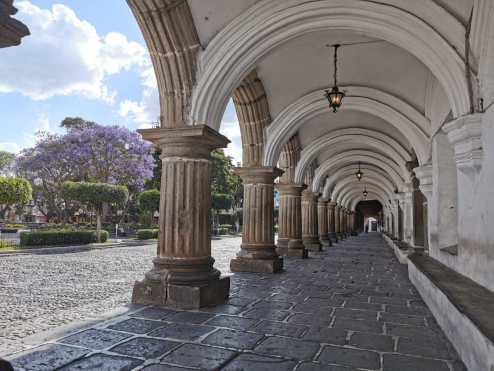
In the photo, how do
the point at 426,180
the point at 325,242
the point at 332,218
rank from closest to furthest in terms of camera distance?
the point at 426,180
the point at 325,242
the point at 332,218

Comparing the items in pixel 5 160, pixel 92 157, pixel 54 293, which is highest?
pixel 5 160

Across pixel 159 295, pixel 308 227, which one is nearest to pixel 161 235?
pixel 159 295

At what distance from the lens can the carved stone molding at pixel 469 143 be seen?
393 centimetres

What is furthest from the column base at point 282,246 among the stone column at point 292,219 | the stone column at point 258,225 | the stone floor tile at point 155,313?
the stone floor tile at point 155,313

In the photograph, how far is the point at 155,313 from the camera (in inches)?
163

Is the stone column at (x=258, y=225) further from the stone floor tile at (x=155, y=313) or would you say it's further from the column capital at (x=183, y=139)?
the stone floor tile at (x=155, y=313)

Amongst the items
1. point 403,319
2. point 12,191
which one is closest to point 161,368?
point 403,319

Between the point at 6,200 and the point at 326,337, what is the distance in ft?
54.8

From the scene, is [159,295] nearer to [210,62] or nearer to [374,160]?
[210,62]

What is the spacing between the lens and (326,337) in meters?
3.36

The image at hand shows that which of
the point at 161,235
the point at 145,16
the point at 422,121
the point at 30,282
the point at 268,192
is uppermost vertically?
the point at 145,16

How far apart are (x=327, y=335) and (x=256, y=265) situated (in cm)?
398

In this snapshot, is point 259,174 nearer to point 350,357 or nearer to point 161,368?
point 350,357

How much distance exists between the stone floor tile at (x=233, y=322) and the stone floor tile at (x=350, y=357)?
2.94ft
